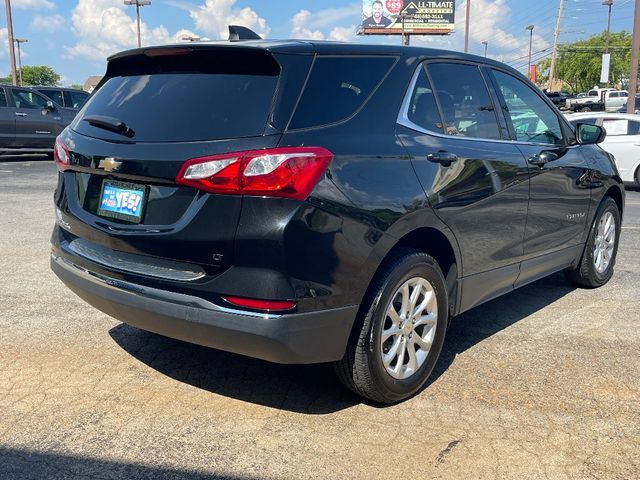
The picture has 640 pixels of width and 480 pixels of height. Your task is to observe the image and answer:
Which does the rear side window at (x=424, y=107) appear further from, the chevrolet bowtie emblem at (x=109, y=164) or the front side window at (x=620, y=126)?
the front side window at (x=620, y=126)

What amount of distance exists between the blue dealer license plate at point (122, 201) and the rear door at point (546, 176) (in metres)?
2.43

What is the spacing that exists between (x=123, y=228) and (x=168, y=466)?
1.08 metres

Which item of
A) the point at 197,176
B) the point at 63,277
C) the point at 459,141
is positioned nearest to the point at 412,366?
the point at 459,141

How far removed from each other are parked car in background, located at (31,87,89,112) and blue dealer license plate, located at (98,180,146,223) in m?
15.9

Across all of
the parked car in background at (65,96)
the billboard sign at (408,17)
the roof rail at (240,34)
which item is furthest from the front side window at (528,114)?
the billboard sign at (408,17)

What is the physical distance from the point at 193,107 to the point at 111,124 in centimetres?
49

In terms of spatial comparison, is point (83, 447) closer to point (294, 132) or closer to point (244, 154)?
point (244, 154)

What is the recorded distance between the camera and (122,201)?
3.03 meters

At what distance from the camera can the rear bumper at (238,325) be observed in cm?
269

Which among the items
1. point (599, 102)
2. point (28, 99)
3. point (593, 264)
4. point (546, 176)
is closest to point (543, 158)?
point (546, 176)

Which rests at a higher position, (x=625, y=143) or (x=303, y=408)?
(x=625, y=143)

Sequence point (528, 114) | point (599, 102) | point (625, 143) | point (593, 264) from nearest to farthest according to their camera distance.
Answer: point (528, 114) → point (593, 264) → point (625, 143) → point (599, 102)

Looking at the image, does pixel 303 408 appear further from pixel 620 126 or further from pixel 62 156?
pixel 620 126

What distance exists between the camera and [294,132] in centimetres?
274
